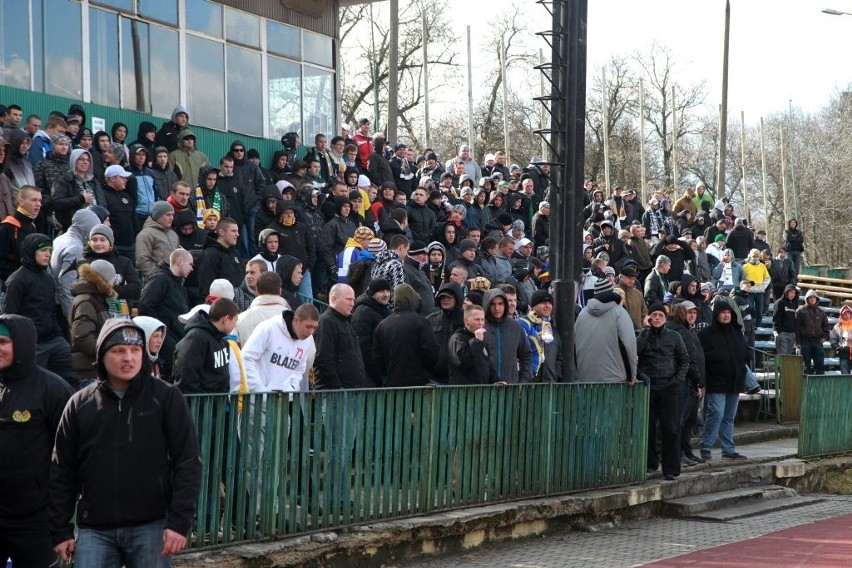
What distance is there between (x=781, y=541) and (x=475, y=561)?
3514 mm

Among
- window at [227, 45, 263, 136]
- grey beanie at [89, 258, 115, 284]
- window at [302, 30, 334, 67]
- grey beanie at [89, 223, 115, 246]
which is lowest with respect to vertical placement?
grey beanie at [89, 258, 115, 284]

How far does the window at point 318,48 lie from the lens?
78.8ft

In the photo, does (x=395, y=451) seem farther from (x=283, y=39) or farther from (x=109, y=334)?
(x=283, y=39)

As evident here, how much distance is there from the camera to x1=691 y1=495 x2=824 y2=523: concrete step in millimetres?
12953

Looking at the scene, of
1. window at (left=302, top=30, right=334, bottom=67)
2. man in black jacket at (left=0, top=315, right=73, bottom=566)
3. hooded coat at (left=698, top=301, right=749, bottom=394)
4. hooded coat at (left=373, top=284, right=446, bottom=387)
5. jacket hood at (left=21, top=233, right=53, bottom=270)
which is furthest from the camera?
window at (left=302, top=30, right=334, bottom=67)

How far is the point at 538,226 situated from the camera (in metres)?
21.7

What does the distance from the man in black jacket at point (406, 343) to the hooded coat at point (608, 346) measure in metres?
2.80

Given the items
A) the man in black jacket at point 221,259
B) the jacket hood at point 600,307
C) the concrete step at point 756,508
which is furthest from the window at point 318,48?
the concrete step at point 756,508

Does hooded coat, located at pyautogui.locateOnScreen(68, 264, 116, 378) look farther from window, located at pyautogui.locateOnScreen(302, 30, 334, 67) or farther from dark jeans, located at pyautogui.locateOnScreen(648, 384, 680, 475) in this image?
window, located at pyautogui.locateOnScreen(302, 30, 334, 67)

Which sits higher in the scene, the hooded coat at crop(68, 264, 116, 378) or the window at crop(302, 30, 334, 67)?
the window at crop(302, 30, 334, 67)

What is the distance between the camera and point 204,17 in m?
21.4

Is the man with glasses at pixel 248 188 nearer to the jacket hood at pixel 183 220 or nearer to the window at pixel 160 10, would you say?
the jacket hood at pixel 183 220

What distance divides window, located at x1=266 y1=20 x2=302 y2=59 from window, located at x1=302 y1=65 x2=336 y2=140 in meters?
0.47

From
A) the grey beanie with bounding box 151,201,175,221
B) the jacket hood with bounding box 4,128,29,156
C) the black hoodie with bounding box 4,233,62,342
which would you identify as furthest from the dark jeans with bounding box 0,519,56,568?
the jacket hood with bounding box 4,128,29,156
